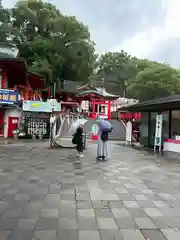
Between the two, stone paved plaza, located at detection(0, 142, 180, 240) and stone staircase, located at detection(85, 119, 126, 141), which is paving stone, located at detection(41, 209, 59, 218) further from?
stone staircase, located at detection(85, 119, 126, 141)

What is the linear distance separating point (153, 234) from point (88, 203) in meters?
1.57

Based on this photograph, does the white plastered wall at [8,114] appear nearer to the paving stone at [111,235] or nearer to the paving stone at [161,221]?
the paving stone at [161,221]

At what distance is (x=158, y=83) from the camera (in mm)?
38156

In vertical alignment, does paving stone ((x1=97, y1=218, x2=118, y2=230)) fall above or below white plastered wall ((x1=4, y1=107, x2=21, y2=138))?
below

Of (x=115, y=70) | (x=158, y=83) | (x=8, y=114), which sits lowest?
(x=8, y=114)

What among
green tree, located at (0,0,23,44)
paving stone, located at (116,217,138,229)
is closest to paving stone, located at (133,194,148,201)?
paving stone, located at (116,217,138,229)

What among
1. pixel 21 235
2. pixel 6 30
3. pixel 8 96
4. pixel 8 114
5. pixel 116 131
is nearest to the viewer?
pixel 21 235

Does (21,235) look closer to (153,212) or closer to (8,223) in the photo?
(8,223)

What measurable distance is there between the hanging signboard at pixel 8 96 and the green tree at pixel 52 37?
1744 centimetres

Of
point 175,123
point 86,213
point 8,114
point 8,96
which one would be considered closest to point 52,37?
point 8,114

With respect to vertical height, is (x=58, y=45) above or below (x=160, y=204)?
Result: above

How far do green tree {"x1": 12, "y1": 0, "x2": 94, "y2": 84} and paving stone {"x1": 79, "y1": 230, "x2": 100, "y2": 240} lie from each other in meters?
34.1

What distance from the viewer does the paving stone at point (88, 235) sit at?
3304 millimetres

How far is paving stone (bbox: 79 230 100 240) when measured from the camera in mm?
3304
